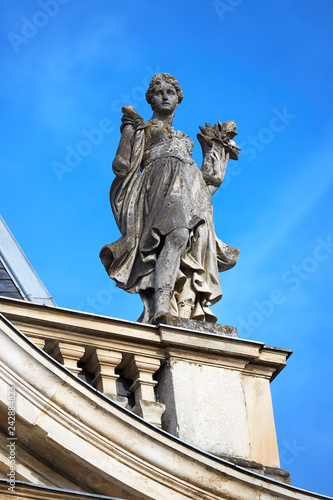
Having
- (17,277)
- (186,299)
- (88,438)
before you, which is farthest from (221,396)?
(17,277)

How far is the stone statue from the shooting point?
13.4 m

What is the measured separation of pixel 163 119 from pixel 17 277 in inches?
191

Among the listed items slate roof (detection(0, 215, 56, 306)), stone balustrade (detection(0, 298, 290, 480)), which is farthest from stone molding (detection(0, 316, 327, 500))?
slate roof (detection(0, 215, 56, 306))

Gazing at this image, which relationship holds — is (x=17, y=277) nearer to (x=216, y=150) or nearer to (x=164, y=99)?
(x=216, y=150)

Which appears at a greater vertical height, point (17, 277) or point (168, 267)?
point (17, 277)

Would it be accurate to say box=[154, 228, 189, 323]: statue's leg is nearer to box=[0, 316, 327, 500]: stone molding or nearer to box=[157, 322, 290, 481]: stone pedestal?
box=[157, 322, 290, 481]: stone pedestal

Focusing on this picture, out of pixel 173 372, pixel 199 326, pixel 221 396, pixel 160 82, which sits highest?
pixel 160 82

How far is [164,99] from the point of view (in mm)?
14711

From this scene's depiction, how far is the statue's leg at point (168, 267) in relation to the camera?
13.1 meters

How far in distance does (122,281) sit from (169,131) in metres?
2.20

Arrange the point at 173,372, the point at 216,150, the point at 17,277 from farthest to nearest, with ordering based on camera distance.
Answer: the point at 17,277
the point at 216,150
the point at 173,372

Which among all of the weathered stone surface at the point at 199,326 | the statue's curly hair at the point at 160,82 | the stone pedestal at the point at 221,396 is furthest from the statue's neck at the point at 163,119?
the stone pedestal at the point at 221,396

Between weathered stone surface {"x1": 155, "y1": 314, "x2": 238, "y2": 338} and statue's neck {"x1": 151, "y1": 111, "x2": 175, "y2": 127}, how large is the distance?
9.54 ft

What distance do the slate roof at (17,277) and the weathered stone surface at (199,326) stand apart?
5035 millimetres
